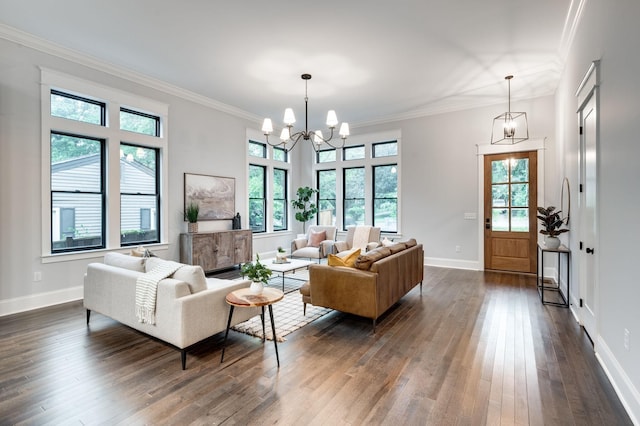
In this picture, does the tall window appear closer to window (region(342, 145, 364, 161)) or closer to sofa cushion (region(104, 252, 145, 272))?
window (region(342, 145, 364, 161))

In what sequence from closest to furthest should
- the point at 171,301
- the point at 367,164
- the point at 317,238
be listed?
the point at 171,301 → the point at 317,238 → the point at 367,164

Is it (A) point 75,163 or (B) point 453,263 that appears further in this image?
(B) point 453,263

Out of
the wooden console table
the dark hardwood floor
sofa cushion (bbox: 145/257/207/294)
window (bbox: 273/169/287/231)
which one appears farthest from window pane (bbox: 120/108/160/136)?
sofa cushion (bbox: 145/257/207/294)

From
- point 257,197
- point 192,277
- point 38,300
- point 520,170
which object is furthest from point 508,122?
point 38,300

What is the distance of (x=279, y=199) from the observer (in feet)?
26.9

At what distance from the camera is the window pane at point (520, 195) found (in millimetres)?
5949

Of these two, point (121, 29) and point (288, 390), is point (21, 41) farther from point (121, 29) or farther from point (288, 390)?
point (288, 390)

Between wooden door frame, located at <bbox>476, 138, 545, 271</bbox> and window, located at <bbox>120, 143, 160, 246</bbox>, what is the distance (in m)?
6.14

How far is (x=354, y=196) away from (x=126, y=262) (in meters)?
5.67

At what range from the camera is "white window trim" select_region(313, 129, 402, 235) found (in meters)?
7.20

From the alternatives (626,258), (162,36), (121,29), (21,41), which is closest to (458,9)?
(626,258)

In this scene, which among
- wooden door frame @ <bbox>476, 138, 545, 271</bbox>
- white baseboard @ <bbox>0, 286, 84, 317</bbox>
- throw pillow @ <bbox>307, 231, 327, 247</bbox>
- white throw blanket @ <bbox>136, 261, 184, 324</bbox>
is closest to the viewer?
white throw blanket @ <bbox>136, 261, 184, 324</bbox>

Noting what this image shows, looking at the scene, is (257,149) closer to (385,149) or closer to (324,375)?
(385,149)

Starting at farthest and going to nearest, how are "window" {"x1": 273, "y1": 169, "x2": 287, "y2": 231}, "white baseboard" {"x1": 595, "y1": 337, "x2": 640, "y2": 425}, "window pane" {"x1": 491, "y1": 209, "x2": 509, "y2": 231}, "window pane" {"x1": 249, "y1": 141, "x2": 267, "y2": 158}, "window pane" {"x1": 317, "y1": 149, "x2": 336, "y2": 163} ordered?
"window pane" {"x1": 317, "y1": 149, "x2": 336, "y2": 163} → "window" {"x1": 273, "y1": 169, "x2": 287, "y2": 231} → "window pane" {"x1": 249, "y1": 141, "x2": 267, "y2": 158} → "window pane" {"x1": 491, "y1": 209, "x2": 509, "y2": 231} → "white baseboard" {"x1": 595, "y1": 337, "x2": 640, "y2": 425}
